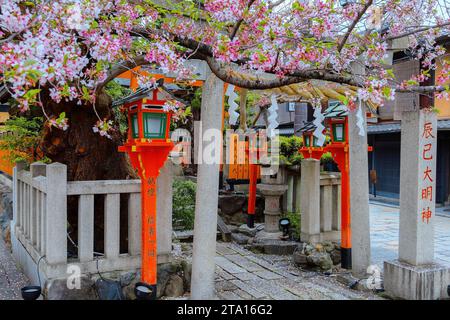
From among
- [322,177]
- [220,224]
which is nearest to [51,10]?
[322,177]

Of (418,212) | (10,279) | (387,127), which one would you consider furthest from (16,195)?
(387,127)

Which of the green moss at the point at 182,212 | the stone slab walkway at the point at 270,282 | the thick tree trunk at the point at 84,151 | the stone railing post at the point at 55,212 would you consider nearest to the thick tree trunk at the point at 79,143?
the thick tree trunk at the point at 84,151

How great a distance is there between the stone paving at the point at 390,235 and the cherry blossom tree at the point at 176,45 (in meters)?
5.13

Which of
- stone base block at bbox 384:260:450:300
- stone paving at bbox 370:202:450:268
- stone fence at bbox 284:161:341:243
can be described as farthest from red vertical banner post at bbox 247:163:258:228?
stone base block at bbox 384:260:450:300

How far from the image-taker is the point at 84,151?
659 cm

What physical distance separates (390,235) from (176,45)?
9.88 meters

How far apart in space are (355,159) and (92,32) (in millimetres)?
5037

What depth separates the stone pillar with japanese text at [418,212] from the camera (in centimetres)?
620

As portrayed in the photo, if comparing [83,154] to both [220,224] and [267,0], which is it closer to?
[267,0]

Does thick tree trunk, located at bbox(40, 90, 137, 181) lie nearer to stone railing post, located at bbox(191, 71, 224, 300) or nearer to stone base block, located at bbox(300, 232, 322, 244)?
stone railing post, located at bbox(191, 71, 224, 300)

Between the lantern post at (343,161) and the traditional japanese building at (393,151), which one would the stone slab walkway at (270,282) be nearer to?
the lantern post at (343,161)

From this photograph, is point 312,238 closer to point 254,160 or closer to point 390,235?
point 254,160

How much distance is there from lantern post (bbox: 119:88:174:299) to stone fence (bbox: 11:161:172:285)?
478 millimetres

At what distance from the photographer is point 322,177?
9.01 meters
